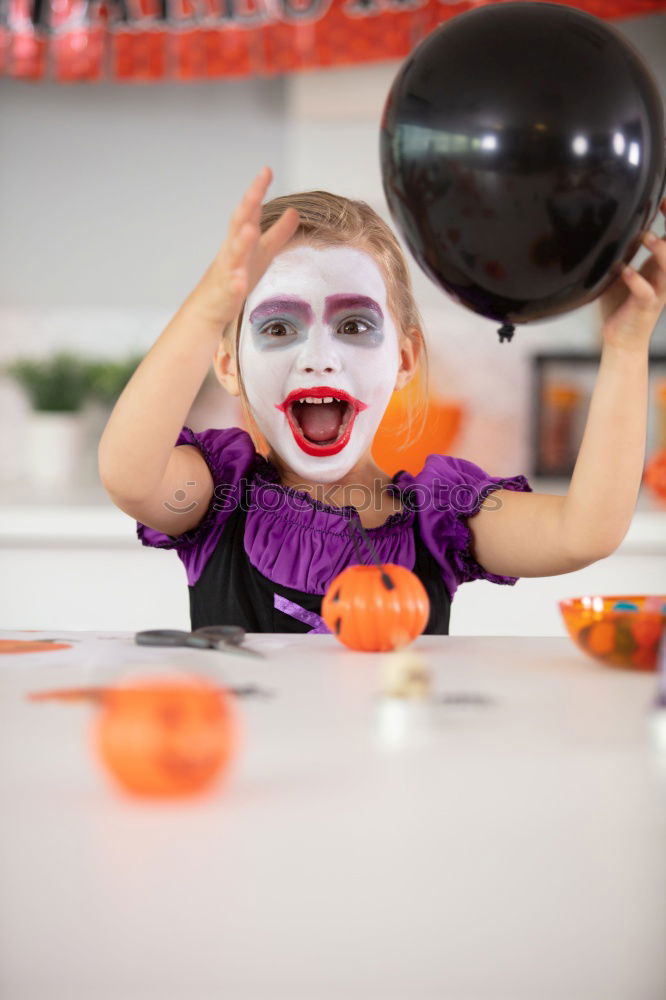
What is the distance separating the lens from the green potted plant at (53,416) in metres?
2.43

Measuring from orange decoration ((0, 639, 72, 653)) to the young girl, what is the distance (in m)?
0.26

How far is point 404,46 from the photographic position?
89.9 inches

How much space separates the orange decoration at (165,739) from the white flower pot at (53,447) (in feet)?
6.53

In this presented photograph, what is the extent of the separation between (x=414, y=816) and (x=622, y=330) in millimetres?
589

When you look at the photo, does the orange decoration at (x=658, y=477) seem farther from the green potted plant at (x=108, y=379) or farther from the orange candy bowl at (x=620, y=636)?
the orange candy bowl at (x=620, y=636)

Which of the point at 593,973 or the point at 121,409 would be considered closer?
the point at 593,973

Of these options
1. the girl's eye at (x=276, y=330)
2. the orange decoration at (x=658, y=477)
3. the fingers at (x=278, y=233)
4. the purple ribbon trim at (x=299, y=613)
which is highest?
the fingers at (x=278, y=233)

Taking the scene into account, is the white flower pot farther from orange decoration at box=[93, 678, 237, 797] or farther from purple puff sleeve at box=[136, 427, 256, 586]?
orange decoration at box=[93, 678, 237, 797]

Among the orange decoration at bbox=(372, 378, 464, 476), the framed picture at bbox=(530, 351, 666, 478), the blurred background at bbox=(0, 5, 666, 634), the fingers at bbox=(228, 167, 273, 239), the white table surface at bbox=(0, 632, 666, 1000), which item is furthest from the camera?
the framed picture at bbox=(530, 351, 666, 478)

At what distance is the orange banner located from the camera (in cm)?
229

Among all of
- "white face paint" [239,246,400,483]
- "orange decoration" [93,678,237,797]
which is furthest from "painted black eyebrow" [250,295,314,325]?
"orange decoration" [93,678,237,797]

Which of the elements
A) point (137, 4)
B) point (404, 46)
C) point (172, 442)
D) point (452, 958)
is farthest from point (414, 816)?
point (137, 4)

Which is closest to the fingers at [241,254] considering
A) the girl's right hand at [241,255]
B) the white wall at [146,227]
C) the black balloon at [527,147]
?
the girl's right hand at [241,255]

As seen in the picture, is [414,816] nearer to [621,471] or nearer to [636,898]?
[636,898]
